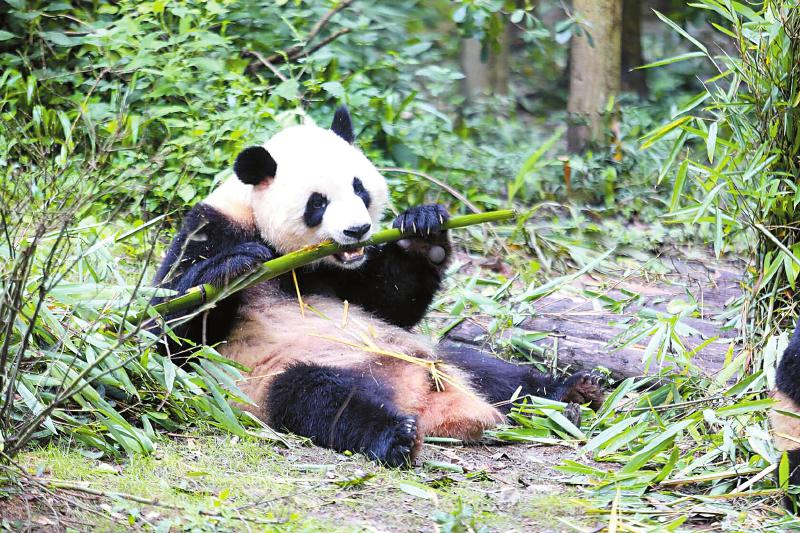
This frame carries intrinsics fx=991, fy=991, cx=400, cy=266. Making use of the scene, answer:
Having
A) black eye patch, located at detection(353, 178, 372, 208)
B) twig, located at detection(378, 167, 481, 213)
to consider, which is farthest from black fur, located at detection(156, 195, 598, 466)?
twig, located at detection(378, 167, 481, 213)

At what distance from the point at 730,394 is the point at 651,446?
0.57 meters

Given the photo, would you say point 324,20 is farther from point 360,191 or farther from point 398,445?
point 398,445

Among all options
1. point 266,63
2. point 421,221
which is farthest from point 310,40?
point 421,221

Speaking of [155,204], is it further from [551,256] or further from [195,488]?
[195,488]

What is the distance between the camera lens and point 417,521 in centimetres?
310

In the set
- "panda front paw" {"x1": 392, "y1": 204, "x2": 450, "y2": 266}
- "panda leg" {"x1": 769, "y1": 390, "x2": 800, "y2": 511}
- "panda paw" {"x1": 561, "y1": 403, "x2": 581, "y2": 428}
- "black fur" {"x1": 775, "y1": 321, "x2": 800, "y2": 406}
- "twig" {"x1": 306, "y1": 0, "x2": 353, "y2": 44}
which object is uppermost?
"twig" {"x1": 306, "y1": 0, "x2": 353, "y2": 44}

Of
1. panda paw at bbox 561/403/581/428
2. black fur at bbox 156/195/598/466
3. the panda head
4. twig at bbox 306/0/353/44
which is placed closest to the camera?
black fur at bbox 156/195/598/466

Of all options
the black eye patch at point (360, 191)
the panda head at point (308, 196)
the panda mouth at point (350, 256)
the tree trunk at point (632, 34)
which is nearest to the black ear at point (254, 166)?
the panda head at point (308, 196)

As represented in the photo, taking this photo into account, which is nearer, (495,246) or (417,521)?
(417,521)

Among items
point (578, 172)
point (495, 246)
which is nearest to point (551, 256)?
point (495, 246)

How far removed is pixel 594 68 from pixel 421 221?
12.7ft

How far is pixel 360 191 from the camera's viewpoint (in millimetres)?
4496

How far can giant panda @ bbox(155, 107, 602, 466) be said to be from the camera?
3.96m

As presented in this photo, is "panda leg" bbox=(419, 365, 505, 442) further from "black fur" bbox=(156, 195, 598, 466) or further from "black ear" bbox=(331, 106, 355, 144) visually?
"black ear" bbox=(331, 106, 355, 144)
